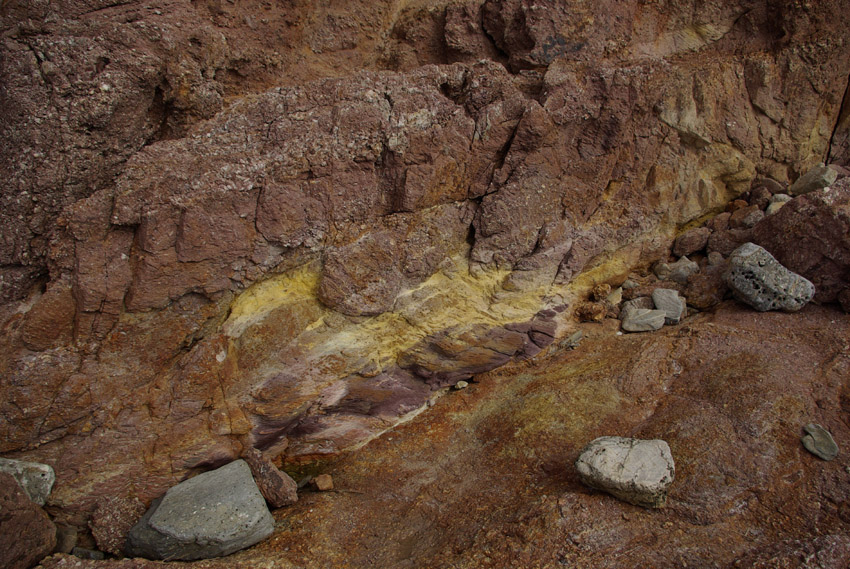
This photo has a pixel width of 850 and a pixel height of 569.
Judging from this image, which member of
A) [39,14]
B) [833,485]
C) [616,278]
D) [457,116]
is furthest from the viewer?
[616,278]

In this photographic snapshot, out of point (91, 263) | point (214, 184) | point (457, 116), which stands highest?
point (457, 116)

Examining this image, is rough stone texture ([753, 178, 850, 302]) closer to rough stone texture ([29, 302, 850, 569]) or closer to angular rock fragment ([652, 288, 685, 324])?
rough stone texture ([29, 302, 850, 569])

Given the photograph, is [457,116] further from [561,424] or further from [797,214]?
[797,214]

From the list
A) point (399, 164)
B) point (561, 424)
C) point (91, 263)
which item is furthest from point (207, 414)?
point (561, 424)

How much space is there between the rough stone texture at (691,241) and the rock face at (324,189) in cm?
22

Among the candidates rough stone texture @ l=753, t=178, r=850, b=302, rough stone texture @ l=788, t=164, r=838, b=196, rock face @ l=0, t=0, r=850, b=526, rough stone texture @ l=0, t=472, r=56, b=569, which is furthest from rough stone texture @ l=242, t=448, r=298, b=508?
rough stone texture @ l=788, t=164, r=838, b=196

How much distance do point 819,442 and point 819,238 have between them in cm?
219

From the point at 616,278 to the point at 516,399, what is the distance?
1969 millimetres

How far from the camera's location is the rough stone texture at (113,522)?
4.23 m

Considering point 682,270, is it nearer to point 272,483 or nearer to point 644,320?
point 644,320

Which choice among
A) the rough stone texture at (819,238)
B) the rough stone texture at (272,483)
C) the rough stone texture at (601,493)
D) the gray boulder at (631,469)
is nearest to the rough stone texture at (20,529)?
the rough stone texture at (601,493)

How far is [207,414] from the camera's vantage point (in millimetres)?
4629

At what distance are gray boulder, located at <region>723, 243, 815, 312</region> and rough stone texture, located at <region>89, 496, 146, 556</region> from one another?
591cm

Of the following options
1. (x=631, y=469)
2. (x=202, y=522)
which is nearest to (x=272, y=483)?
(x=202, y=522)
